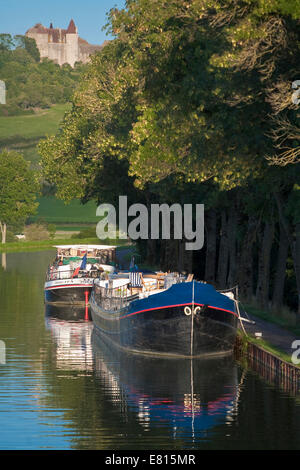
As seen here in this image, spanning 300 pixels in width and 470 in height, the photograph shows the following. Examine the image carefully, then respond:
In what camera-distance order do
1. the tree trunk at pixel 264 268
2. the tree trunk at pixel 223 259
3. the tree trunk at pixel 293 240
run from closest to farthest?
1. the tree trunk at pixel 293 240
2. the tree trunk at pixel 264 268
3. the tree trunk at pixel 223 259

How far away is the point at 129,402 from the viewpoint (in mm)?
26734

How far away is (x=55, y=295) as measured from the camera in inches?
2140

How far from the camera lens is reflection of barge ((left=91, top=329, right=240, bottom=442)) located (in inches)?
949

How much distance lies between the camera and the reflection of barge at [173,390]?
24109 mm

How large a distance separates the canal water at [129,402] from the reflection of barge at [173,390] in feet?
0.08

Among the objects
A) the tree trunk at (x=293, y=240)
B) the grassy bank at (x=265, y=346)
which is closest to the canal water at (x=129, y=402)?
the grassy bank at (x=265, y=346)

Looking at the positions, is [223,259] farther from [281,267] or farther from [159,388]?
[159,388]

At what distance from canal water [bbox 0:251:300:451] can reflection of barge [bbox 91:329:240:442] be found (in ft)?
0.08

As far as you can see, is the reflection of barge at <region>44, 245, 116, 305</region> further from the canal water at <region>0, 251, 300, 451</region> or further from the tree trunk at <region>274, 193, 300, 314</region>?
the tree trunk at <region>274, 193, 300, 314</region>

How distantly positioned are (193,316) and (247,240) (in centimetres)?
1491

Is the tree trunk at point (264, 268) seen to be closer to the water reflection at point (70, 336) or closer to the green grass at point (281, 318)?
the green grass at point (281, 318)

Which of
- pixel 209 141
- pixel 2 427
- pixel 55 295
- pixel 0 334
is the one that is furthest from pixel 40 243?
pixel 2 427

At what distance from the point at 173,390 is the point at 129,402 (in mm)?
2058

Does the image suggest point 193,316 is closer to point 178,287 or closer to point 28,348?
point 178,287
